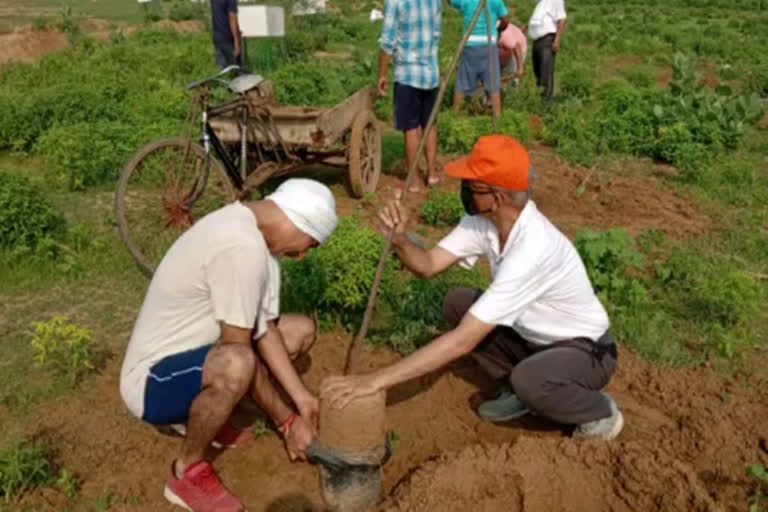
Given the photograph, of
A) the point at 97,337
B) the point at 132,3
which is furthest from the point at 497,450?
the point at 132,3

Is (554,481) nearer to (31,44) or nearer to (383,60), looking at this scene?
(383,60)

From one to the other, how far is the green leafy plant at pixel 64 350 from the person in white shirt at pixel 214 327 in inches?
38.9

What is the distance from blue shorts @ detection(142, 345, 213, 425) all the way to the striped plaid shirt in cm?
432

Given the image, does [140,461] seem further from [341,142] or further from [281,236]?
[341,142]

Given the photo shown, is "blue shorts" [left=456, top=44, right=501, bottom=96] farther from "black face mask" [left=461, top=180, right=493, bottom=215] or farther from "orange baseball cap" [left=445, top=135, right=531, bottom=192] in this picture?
"orange baseball cap" [left=445, top=135, right=531, bottom=192]

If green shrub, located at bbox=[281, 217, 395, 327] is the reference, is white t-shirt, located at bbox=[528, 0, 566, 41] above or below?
above

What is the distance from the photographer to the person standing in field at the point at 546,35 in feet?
31.2

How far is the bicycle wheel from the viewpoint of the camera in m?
5.05

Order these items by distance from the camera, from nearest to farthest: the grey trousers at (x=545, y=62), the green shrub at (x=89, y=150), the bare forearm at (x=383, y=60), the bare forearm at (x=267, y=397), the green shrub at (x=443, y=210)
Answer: the bare forearm at (x=267, y=397), the green shrub at (x=443, y=210), the green shrub at (x=89, y=150), the bare forearm at (x=383, y=60), the grey trousers at (x=545, y=62)

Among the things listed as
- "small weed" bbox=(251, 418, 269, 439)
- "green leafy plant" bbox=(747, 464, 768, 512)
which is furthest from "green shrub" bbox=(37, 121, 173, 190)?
"green leafy plant" bbox=(747, 464, 768, 512)

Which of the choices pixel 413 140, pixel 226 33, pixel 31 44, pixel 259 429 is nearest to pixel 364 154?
pixel 413 140

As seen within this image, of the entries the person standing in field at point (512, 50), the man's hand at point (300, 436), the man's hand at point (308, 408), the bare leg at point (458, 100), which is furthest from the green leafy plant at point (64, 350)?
the person standing in field at point (512, 50)

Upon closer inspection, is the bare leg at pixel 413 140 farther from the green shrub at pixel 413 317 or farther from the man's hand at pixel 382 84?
the green shrub at pixel 413 317

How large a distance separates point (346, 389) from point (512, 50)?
8.00 meters
